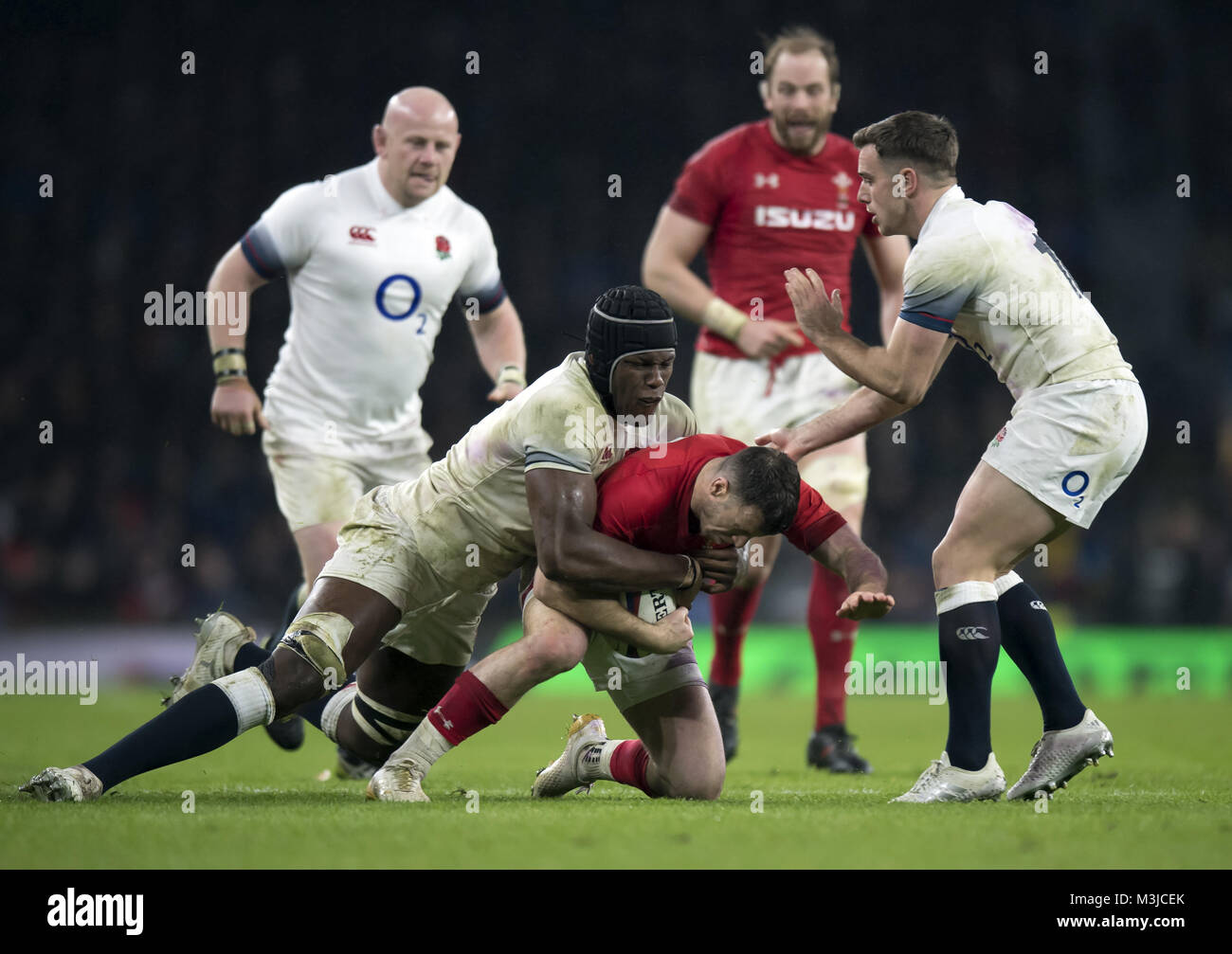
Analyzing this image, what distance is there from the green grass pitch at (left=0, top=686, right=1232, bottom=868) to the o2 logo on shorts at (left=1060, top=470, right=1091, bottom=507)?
3.20ft

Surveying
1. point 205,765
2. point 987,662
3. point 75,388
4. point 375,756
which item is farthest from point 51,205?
point 987,662

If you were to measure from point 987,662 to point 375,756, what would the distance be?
2.37 m

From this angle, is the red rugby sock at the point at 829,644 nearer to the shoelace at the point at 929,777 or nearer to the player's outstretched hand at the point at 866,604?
the shoelace at the point at 929,777

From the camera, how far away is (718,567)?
4.67m

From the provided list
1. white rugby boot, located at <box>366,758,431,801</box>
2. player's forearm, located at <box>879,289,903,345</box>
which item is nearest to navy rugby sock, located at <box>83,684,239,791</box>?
white rugby boot, located at <box>366,758,431,801</box>

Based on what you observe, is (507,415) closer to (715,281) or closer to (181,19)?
(715,281)

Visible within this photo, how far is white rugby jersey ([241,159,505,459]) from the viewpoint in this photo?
253 inches

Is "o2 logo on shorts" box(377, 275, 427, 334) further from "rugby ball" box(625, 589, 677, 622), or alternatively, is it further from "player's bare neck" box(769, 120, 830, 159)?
"rugby ball" box(625, 589, 677, 622)

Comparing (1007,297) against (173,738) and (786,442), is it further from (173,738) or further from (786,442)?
(173,738)

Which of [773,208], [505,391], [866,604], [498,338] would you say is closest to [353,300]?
[498,338]

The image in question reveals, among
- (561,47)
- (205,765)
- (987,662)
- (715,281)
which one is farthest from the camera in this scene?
(561,47)

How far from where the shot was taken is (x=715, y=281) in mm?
7352

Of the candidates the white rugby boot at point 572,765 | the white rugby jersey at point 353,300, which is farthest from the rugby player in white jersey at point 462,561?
the white rugby jersey at point 353,300

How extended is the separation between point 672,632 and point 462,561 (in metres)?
0.81
